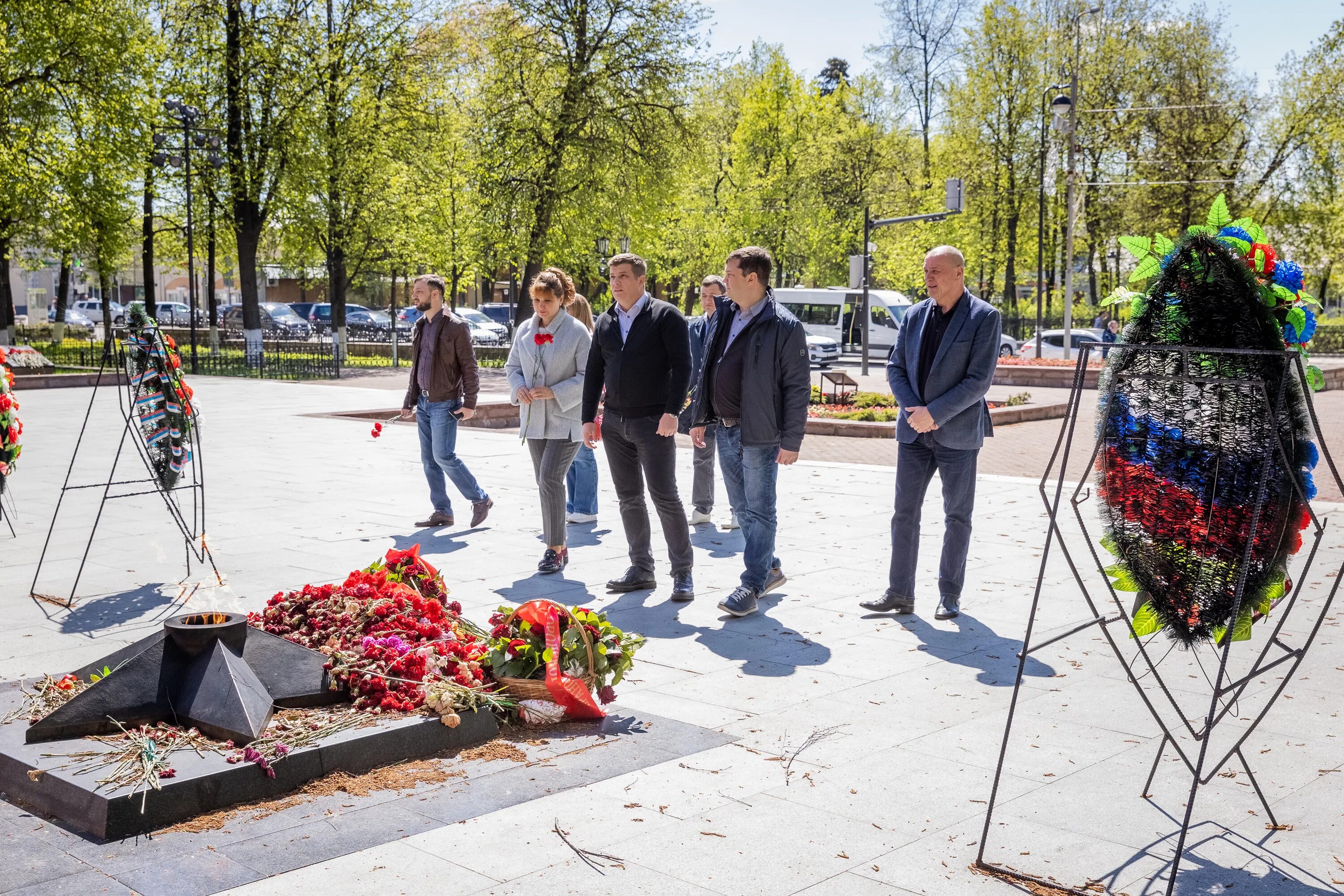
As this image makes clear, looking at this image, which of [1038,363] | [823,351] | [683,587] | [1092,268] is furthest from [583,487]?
[1092,268]

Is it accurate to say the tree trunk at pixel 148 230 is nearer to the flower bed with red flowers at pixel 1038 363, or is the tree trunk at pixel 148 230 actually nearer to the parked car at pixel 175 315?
the parked car at pixel 175 315

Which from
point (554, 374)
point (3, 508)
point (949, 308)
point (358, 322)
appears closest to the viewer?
point (949, 308)

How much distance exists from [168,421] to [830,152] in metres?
41.8

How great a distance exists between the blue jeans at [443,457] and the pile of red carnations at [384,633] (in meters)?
3.73

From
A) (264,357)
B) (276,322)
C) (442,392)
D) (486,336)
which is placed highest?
(276,322)

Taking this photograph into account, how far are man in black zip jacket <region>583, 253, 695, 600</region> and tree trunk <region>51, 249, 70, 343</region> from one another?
31.3 m

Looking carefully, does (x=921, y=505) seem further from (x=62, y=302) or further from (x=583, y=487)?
(x=62, y=302)

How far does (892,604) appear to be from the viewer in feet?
21.8

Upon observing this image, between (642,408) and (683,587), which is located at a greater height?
(642,408)

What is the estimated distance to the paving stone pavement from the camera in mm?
3455

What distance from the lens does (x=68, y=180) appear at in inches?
1072

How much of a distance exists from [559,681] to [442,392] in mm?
4928

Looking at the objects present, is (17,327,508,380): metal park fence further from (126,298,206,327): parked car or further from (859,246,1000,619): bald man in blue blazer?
(859,246,1000,619): bald man in blue blazer

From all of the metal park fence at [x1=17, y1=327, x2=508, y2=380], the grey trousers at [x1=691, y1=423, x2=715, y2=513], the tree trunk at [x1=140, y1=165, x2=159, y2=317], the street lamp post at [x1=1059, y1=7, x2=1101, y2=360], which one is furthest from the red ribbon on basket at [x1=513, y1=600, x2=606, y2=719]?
the street lamp post at [x1=1059, y1=7, x2=1101, y2=360]
